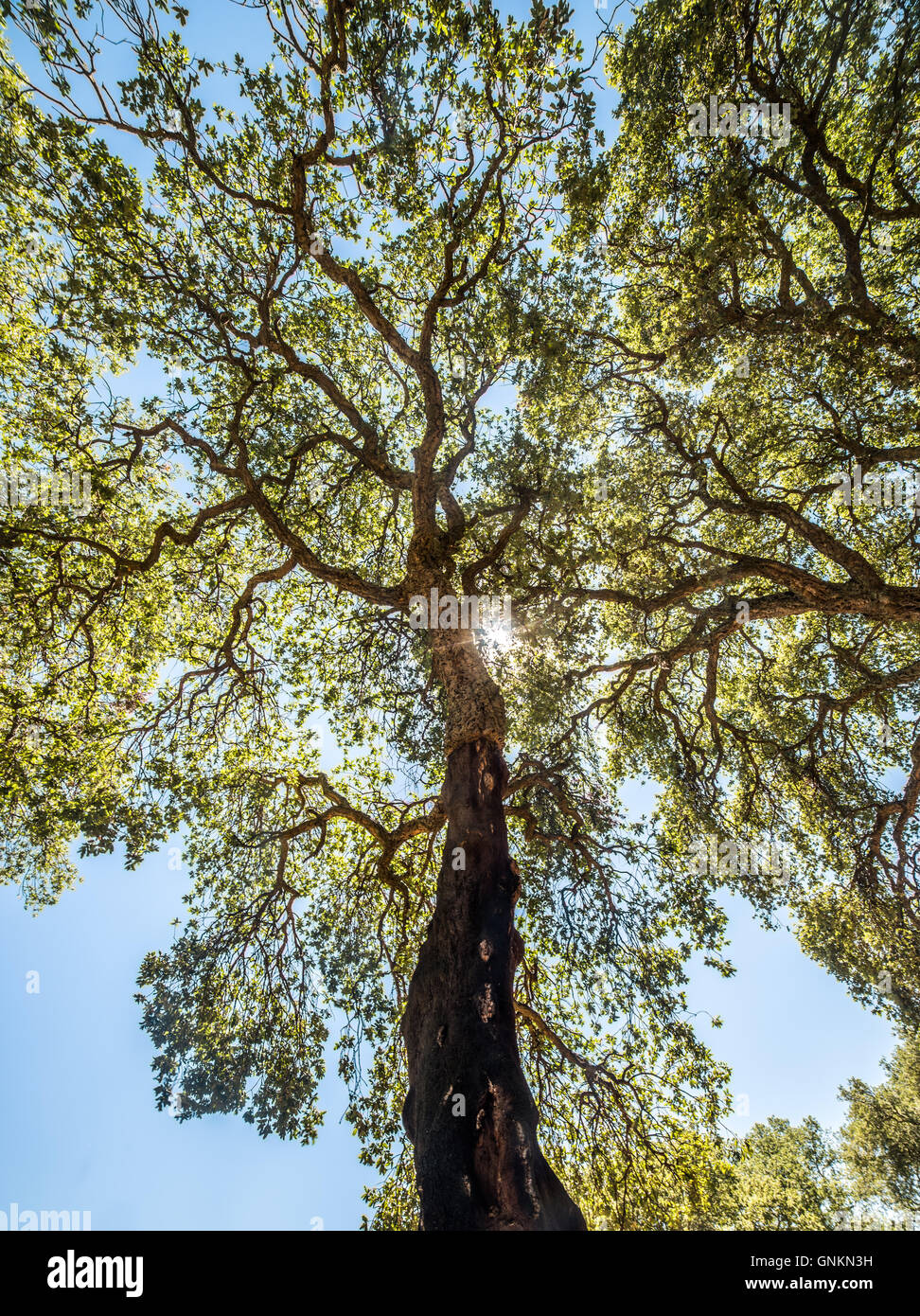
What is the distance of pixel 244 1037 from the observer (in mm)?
6719

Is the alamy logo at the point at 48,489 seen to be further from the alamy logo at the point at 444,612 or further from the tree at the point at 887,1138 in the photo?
the tree at the point at 887,1138

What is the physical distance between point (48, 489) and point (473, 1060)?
9.22m

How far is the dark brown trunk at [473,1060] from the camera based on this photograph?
9.67 feet

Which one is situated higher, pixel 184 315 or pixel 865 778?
pixel 184 315

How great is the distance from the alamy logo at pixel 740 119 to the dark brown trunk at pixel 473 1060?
9.01 meters

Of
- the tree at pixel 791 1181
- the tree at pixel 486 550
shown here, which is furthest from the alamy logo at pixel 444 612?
the tree at pixel 791 1181

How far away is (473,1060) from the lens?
3.43 meters

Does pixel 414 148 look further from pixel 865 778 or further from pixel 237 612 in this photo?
pixel 865 778
